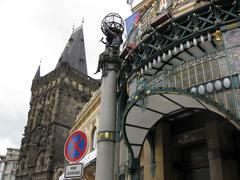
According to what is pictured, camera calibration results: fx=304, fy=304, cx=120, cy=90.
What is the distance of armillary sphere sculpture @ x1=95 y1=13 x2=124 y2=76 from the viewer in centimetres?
1213

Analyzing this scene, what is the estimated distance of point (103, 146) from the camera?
10523mm

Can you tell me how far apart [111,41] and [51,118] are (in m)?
44.4

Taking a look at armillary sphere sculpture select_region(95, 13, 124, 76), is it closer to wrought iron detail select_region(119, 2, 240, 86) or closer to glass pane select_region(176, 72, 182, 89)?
wrought iron detail select_region(119, 2, 240, 86)

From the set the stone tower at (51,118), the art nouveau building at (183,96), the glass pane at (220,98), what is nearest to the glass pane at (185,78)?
the art nouveau building at (183,96)

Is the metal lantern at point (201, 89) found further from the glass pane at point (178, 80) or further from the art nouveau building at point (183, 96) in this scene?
the glass pane at point (178, 80)

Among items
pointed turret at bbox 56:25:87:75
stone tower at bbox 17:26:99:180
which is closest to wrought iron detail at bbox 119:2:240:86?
stone tower at bbox 17:26:99:180

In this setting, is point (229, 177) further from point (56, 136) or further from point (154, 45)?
point (56, 136)

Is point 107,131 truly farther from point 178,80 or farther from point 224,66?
point 224,66

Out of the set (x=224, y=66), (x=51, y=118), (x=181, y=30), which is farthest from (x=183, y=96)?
(x=51, y=118)

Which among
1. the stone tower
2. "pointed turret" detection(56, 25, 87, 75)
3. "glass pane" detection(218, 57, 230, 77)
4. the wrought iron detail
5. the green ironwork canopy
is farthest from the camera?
"pointed turret" detection(56, 25, 87, 75)

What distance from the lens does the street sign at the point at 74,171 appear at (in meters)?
7.88

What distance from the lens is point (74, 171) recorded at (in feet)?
26.0

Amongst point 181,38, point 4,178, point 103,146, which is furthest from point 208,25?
point 4,178

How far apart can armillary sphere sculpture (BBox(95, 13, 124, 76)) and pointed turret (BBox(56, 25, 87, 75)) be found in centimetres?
5469
